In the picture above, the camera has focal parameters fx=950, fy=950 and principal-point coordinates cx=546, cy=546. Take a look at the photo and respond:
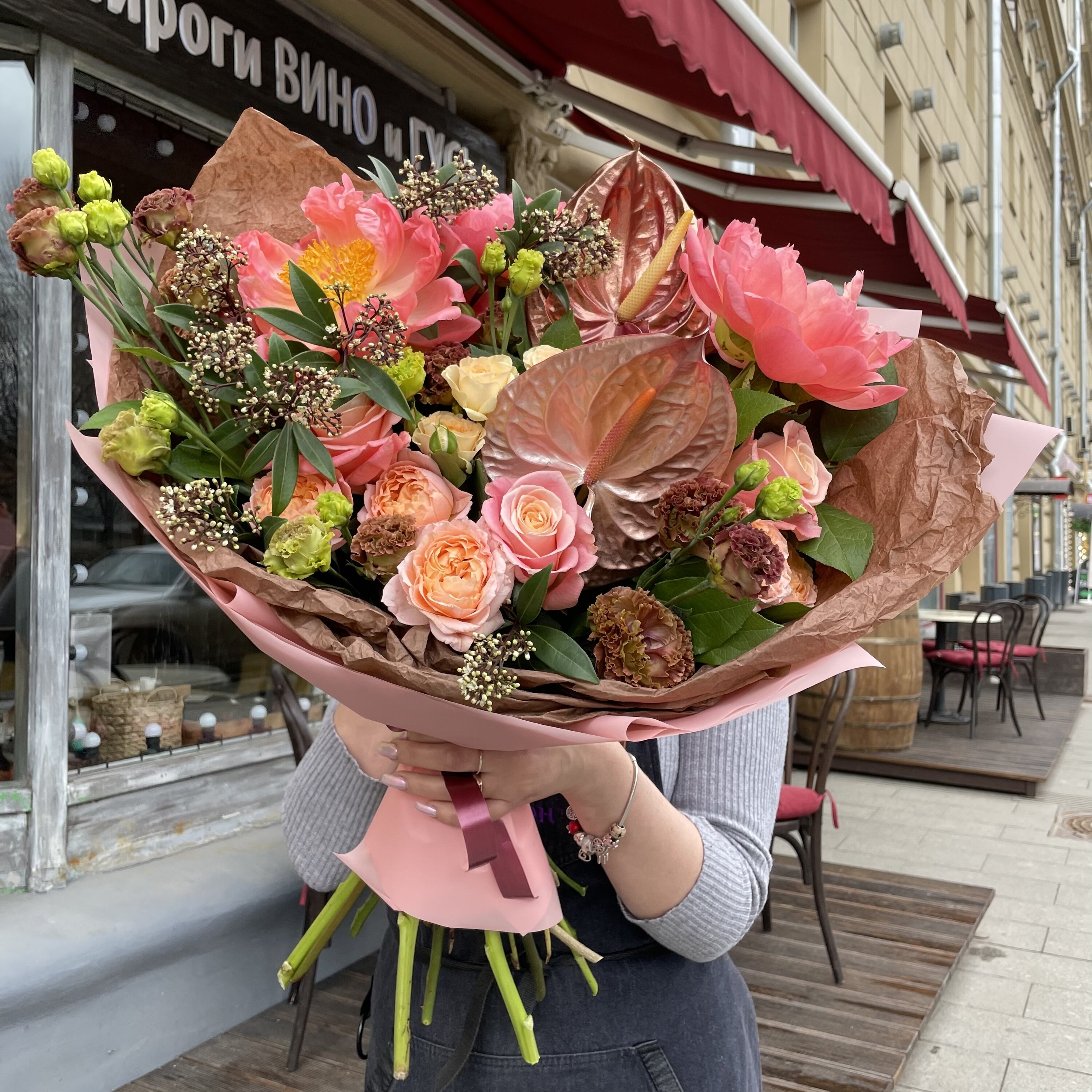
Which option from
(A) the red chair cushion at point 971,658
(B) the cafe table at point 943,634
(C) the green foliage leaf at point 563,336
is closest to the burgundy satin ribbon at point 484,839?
(C) the green foliage leaf at point 563,336

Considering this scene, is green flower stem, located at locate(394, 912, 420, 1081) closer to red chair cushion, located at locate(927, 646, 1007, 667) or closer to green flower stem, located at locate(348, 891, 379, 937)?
green flower stem, located at locate(348, 891, 379, 937)

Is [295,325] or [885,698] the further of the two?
[885,698]

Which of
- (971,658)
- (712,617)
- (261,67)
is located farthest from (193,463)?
(971,658)

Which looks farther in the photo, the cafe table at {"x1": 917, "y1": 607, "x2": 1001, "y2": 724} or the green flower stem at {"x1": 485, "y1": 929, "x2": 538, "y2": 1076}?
the cafe table at {"x1": 917, "y1": 607, "x2": 1001, "y2": 724}

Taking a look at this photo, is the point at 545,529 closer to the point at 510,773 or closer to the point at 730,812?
the point at 510,773

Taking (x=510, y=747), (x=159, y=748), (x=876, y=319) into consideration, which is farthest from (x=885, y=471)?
(x=159, y=748)

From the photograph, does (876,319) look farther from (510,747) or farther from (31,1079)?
(31,1079)

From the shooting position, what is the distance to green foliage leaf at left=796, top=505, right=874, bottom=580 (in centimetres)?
86

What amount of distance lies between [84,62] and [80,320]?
728 mm

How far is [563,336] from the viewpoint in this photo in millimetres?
928

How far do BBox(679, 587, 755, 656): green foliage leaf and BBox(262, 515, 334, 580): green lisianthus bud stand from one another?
309mm

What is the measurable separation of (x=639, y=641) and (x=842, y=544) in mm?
239

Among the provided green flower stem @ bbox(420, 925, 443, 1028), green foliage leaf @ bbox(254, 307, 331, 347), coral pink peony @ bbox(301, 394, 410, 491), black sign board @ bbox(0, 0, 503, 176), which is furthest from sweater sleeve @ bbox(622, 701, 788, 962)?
black sign board @ bbox(0, 0, 503, 176)

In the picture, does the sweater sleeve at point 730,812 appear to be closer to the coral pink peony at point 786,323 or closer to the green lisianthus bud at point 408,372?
the coral pink peony at point 786,323
